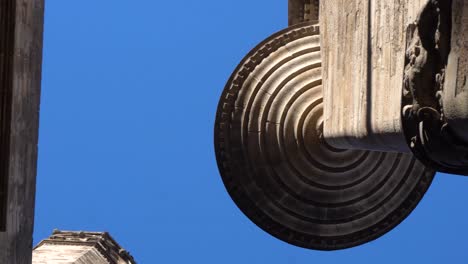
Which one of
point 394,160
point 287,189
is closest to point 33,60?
point 287,189

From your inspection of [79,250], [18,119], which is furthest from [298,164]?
[79,250]

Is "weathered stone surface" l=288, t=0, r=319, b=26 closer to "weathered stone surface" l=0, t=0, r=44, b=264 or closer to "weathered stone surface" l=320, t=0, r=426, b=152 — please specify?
"weathered stone surface" l=320, t=0, r=426, b=152

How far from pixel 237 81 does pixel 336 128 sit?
12.5ft

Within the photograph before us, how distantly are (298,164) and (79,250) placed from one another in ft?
32.3

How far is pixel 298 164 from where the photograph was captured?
14984 millimetres

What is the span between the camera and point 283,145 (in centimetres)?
1497

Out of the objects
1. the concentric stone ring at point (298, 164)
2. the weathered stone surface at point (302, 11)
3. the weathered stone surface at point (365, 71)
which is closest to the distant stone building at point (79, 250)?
the concentric stone ring at point (298, 164)

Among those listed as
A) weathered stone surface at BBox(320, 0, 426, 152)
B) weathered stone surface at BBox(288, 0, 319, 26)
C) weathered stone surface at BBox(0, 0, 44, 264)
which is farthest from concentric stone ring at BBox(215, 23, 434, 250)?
weathered stone surface at BBox(0, 0, 44, 264)

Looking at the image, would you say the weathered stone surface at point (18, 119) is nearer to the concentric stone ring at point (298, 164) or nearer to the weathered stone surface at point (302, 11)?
the concentric stone ring at point (298, 164)

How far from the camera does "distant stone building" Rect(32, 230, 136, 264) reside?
20672 mm

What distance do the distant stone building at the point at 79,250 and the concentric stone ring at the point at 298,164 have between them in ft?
22.7

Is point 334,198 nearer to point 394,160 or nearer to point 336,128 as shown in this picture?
point 394,160

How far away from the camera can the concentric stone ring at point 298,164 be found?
48.8 feet

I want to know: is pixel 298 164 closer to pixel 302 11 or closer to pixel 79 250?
pixel 302 11
